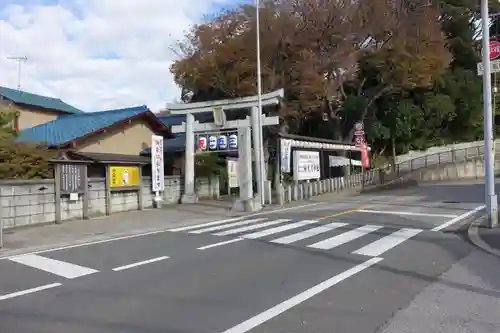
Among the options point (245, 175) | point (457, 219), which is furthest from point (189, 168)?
point (457, 219)

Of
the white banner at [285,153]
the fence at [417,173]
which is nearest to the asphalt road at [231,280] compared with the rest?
the white banner at [285,153]

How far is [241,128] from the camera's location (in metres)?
22.5

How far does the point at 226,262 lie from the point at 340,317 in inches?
145

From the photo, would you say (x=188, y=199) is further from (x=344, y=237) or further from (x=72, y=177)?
(x=344, y=237)

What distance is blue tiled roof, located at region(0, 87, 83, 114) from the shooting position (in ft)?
93.0

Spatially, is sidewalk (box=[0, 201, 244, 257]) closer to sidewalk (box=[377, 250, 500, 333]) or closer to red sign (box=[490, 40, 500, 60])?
sidewalk (box=[377, 250, 500, 333])

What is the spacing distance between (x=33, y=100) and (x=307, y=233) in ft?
77.4

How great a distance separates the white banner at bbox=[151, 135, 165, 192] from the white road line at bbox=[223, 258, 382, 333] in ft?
48.7

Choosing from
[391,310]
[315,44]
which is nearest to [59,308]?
[391,310]

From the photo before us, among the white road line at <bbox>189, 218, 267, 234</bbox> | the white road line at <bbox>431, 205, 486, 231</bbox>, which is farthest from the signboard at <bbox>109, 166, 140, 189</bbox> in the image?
the white road line at <bbox>431, 205, 486, 231</bbox>

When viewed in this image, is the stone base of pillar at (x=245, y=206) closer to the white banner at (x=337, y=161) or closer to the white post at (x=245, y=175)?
the white post at (x=245, y=175)

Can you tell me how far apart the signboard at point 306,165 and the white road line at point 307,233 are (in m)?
11.6

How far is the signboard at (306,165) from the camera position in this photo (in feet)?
86.7

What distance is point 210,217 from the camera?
60.1 feet
